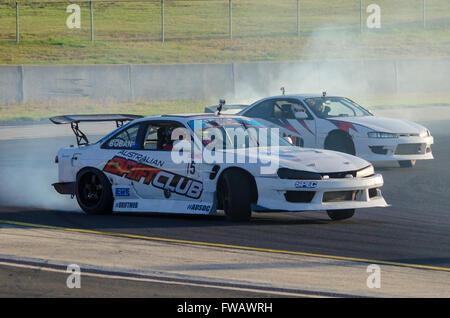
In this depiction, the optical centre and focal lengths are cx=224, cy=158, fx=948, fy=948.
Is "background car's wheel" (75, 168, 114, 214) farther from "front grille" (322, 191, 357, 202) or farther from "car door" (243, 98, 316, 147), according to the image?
"car door" (243, 98, 316, 147)

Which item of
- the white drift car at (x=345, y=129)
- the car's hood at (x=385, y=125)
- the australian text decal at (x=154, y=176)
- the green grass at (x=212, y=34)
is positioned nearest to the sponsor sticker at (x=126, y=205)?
the australian text decal at (x=154, y=176)

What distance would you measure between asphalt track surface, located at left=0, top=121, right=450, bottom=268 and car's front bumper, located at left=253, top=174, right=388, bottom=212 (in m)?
0.26

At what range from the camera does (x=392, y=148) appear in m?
16.2

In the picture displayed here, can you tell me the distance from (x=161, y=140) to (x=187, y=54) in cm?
3276

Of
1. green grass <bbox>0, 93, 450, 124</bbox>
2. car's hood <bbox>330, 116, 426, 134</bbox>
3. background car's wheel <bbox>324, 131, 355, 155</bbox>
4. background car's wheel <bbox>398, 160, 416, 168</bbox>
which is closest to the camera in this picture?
car's hood <bbox>330, 116, 426, 134</bbox>

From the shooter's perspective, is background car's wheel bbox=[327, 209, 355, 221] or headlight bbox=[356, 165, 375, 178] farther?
background car's wheel bbox=[327, 209, 355, 221]

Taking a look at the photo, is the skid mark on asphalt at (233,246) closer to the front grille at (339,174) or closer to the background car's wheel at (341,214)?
the front grille at (339,174)

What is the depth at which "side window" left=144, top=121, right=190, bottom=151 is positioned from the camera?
11492 mm

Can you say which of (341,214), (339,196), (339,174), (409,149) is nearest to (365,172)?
(339,174)

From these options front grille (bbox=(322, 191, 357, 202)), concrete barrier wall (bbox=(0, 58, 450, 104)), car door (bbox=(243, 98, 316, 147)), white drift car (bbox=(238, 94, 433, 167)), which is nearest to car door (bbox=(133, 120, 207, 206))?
front grille (bbox=(322, 191, 357, 202))

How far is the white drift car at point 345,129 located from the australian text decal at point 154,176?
4.90 m

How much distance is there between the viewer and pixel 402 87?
130ft
